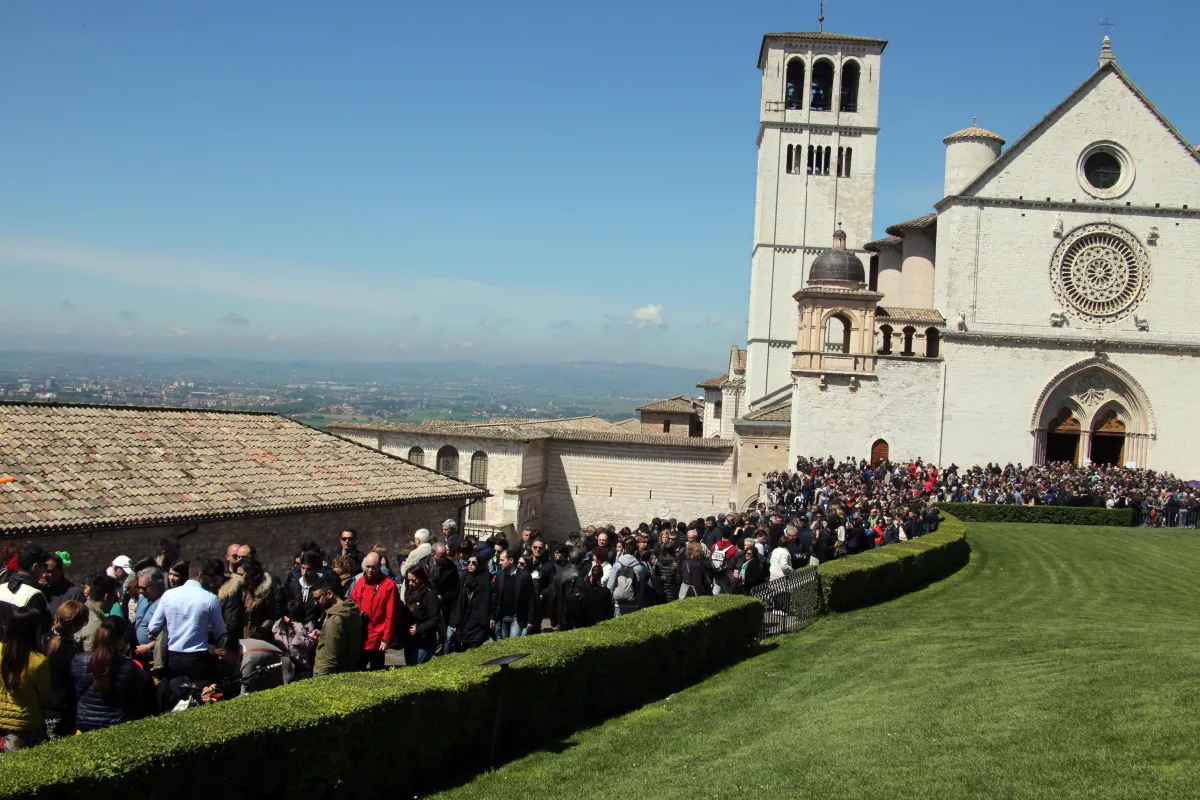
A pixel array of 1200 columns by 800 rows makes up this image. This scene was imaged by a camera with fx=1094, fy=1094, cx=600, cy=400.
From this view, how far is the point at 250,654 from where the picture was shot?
988cm

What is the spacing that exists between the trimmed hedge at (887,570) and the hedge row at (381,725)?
198 inches

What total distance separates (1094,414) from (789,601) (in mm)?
30197

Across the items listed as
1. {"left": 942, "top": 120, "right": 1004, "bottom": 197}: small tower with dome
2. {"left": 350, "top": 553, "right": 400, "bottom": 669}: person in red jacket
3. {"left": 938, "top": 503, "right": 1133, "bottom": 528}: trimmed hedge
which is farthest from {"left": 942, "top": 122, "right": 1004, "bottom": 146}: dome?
{"left": 350, "top": 553, "right": 400, "bottom": 669}: person in red jacket

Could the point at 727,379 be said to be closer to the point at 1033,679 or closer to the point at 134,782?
the point at 1033,679

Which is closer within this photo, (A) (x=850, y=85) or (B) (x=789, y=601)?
(B) (x=789, y=601)

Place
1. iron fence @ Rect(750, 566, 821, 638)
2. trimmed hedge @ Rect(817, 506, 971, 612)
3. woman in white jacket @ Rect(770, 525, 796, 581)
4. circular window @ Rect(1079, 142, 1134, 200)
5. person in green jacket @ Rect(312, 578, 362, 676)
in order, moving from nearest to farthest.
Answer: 1. person in green jacket @ Rect(312, 578, 362, 676)
2. iron fence @ Rect(750, 566, 821, 638)
3. woman in white jacket @ Rect(770, 525, 796, 581)
4. trimmed hedge @ Rect(817, 506, 971, 612)
5. circular window @ Rect(1079, 142, 1134, 200)

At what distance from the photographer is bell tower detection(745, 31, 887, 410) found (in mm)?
57625

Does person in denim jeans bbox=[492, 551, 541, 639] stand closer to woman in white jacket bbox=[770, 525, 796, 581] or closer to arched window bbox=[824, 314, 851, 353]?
woman in white jacket bbox=[770, 525, 796, 581]

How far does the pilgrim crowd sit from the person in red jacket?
0.01 m

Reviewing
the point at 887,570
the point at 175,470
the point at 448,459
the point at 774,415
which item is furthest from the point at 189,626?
the point at 448,459

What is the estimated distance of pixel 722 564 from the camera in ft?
53.3

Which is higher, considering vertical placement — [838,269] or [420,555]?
[838,269]

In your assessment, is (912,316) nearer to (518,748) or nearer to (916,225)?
(916,225)

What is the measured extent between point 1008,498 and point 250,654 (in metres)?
29.7
